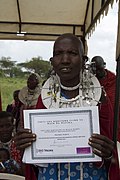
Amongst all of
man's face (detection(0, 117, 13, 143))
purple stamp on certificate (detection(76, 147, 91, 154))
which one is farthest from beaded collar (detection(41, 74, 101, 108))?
man's face (detection(0, 117, 13, 143))

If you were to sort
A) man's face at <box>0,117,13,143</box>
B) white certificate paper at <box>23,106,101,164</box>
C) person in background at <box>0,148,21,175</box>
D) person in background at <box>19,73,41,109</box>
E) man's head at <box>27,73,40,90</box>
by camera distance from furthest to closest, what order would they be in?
man's head at <box>27,73,40,90</box> → person in background at <box>19,73,41,109</box> → man's face at <box>0,117,13,143</box> → person in background at <box>0,148,21,175</box> → white certificate paper at <box>23,106,101,164</box>

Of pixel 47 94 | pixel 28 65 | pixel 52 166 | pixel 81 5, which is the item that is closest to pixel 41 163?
pixel 52 166

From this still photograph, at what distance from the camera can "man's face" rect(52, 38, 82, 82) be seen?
206 cm

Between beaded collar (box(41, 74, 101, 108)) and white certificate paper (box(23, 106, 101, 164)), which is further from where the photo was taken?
beaded collar (box(41, 74, 101, 108))

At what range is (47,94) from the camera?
7.25 feet

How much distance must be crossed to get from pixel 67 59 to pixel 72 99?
22 cm

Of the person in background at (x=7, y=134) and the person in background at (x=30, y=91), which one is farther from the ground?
the person in background at (x=30, y=91)

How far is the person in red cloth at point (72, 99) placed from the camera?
2.06m

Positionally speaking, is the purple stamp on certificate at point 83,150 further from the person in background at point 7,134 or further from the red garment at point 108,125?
the person in background at point 7,134

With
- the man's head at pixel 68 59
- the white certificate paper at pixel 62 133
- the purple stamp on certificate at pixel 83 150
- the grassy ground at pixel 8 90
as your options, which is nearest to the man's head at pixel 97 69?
the man's head at pixel 68 59

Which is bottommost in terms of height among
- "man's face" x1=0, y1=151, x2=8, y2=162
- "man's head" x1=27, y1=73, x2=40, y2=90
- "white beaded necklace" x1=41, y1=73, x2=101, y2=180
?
"man's face" x1=0, y1=151, x2=8, y2=162

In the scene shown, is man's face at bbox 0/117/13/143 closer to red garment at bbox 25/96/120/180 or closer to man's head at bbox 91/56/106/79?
man's head at bbox 91/56/106/79

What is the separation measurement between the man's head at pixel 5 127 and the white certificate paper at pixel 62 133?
2.06 m

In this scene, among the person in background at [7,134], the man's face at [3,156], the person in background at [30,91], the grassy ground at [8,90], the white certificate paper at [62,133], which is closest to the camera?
the white certificate paper at [62,133]
